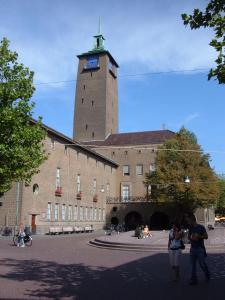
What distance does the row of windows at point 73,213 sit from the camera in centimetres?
5022

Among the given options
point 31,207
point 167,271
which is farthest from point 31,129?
point 31,207

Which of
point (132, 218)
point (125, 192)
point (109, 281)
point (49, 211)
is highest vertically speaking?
point (125, 192)

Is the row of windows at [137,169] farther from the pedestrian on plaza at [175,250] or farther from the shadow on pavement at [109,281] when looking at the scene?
the pedestrian on plaza at [175,250]

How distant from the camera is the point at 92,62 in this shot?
85.1 metres

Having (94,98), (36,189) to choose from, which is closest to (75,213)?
(36,189)

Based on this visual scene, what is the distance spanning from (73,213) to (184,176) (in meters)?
15.2

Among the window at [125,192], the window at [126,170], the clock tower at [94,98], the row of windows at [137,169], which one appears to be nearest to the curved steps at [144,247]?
the row of windows at [137,169]

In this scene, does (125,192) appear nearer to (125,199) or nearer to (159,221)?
(125,199)

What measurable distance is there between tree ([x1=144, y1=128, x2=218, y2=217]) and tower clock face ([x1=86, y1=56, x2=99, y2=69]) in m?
31.0

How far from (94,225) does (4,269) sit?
49.8 m

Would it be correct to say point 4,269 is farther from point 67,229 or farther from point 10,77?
point 67,229

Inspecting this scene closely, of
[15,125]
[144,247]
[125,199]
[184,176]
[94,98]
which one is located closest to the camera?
[15,125]

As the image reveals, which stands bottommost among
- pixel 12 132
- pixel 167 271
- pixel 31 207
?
pixel 167 271

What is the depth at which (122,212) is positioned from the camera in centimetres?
7156
